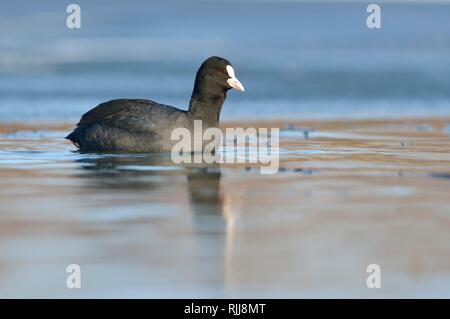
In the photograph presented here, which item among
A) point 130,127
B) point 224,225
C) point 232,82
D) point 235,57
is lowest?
point 224,225

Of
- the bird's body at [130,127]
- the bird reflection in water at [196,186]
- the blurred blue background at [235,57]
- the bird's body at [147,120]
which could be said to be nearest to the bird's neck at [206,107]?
the bird's body at [147,120]

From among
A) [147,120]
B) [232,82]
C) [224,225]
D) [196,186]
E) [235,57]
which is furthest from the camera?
[235,57]

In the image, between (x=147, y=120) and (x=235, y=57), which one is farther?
(x=235, y=57)

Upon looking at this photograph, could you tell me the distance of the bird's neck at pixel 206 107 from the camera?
12.0 meters

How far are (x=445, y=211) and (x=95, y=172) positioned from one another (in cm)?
366

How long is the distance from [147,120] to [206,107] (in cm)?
73

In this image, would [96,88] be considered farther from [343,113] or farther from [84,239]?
[84,239]

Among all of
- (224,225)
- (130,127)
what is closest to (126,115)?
(130,127)

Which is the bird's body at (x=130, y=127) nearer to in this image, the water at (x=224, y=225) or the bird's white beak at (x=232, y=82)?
the water at (x=224, y=225)

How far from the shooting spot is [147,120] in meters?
11.8

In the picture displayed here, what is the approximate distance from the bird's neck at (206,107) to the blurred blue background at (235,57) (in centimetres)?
449

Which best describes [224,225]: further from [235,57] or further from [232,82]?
[235,57]
